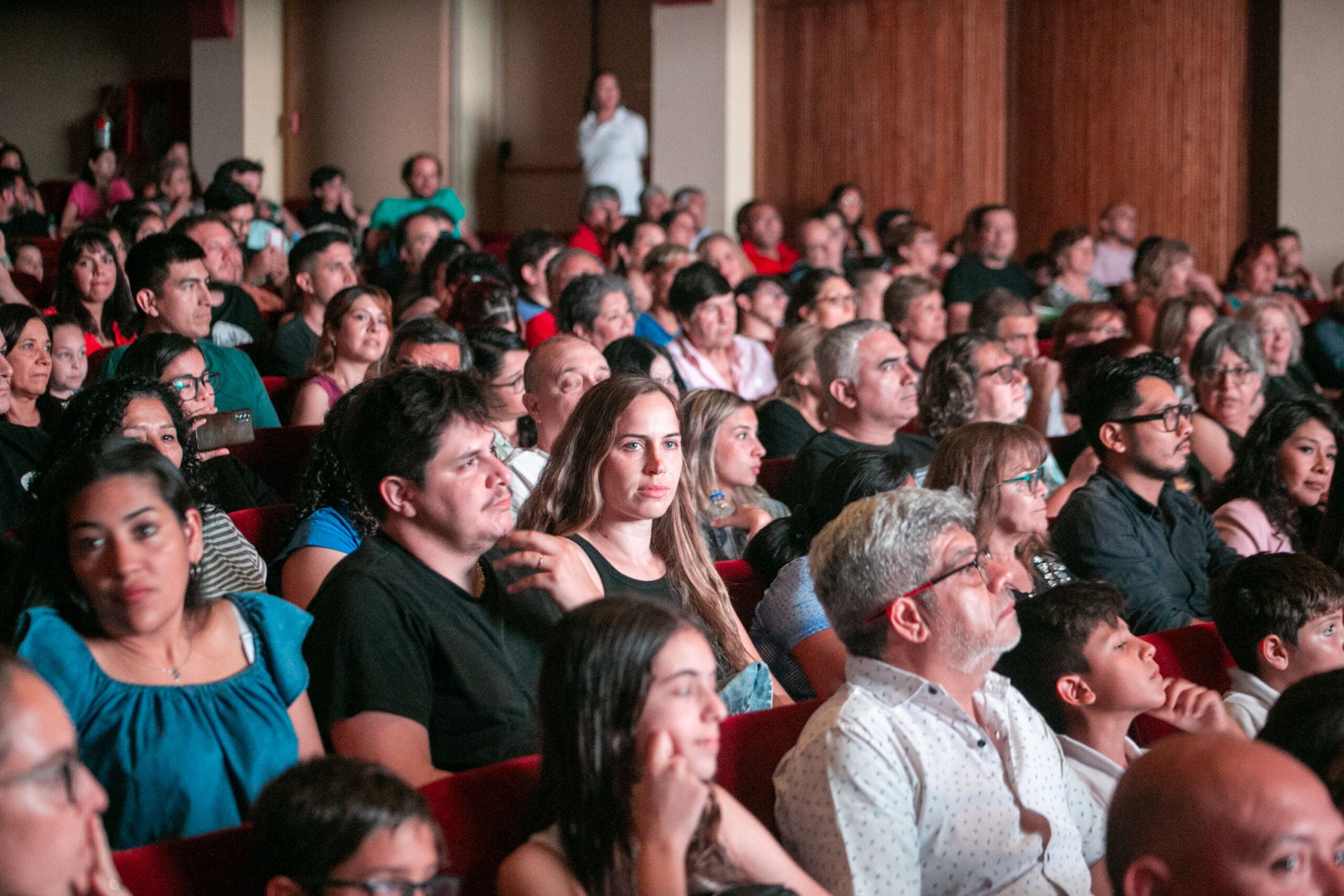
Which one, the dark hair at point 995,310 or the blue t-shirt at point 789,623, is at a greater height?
the dark hair at point 995,310

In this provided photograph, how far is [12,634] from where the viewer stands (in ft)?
5.21

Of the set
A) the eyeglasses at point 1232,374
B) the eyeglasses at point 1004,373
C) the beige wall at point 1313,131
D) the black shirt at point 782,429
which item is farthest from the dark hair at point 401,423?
the beige wall at point 1313,131

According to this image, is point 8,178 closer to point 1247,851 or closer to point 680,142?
point 680,142

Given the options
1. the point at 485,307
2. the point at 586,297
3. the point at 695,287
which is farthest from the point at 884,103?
the point at 485,307

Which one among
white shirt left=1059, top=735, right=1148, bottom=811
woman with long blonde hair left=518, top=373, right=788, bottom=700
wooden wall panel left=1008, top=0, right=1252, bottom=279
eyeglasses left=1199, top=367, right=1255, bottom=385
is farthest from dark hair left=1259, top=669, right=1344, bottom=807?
wooden wall panel left=1008, top=0, right=1252, bottom=279

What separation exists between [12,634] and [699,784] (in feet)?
2.71

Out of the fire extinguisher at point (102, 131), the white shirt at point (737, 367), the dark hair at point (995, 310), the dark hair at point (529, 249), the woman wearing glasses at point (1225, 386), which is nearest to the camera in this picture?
the woman wearing glasses at point (1225, 386)

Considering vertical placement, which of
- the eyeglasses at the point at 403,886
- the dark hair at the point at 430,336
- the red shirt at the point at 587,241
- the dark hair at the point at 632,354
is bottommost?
the eyeglasses at the point at 403,886

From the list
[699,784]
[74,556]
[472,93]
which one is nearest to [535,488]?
[74,556]

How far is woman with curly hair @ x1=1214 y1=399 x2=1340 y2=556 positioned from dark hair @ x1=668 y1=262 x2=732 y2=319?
185 centimetres

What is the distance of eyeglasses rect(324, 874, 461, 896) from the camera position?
1.27 meters

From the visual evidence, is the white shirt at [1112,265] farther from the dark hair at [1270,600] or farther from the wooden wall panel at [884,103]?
the dark hair at [1270,600]

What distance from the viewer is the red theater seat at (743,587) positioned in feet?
8.43

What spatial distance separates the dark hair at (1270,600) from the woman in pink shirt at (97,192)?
686 centimetres
